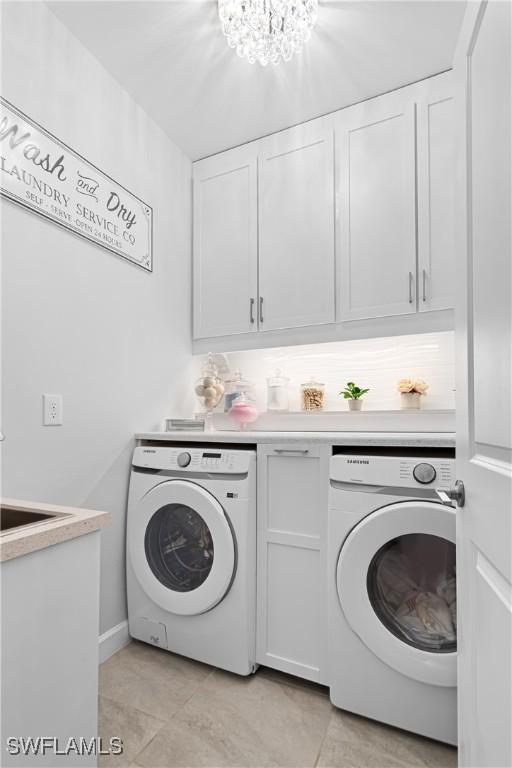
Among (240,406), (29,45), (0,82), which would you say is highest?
(29,45)

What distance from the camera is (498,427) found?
702mm

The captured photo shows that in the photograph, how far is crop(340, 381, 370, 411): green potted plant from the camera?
222 centimetres

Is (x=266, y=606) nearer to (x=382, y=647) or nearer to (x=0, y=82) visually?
(x=382, y=647)

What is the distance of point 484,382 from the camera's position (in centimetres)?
78

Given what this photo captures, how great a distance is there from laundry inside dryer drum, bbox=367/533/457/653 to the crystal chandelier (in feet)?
6.39

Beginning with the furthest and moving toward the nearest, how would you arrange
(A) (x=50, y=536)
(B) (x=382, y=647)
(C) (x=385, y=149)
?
1. (C) (x=385, y=149)
2. (B) (x=382, y=647)
3. (A) (x=50, y=536)

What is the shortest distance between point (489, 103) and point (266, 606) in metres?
1.71

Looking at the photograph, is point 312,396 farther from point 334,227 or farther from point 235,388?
point 334,227

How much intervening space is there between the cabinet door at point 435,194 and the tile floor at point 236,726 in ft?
5.46

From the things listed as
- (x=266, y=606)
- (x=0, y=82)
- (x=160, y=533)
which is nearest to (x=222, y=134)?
(x=0, y=82)

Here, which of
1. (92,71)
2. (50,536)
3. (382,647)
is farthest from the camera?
(92,71)

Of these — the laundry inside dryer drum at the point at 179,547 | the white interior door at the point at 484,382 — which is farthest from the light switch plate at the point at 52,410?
the white interior door at the point at 484,382

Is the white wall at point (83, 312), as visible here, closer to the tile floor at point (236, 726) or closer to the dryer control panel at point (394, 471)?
the tile floor at point (236, 726)

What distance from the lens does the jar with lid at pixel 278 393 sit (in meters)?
2.39
